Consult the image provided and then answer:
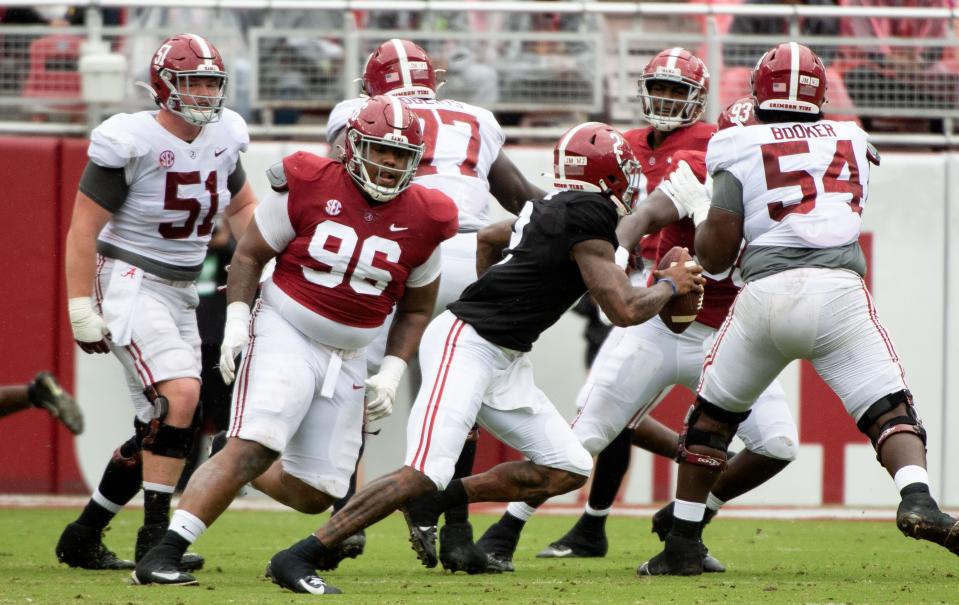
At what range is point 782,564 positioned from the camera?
593 cm

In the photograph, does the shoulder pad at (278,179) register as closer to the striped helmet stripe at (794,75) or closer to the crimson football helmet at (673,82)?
the striped helmet stripe at (794,75)

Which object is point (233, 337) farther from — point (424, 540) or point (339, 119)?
point (339, 119)

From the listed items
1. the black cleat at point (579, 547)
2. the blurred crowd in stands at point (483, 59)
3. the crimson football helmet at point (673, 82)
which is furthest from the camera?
the blurred crowd in stands at point (483, 59)

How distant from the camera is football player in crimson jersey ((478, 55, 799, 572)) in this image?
19.0 feet

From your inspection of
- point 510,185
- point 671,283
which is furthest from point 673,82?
point 671,283

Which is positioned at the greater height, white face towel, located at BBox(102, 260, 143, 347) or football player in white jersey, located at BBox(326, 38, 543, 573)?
football player in white jersey, located at BBox(326, 38, 543, 573)

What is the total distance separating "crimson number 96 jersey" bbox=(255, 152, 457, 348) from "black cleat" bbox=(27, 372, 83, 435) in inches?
49.2

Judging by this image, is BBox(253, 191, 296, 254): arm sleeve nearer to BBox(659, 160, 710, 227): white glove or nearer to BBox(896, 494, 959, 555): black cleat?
BBox(659, 160, 710, 227): white glove

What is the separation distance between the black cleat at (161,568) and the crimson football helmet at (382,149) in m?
1.38

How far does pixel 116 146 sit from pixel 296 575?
1.87 meters

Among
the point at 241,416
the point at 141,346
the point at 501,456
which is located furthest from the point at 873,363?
the point at 501,456

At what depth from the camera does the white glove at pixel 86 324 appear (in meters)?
5.38

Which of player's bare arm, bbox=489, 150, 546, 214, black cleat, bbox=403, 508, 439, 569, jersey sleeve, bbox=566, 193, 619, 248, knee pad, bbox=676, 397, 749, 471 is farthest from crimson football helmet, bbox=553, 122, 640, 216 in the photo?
black cleat, bbox=403, 508, 439, 569

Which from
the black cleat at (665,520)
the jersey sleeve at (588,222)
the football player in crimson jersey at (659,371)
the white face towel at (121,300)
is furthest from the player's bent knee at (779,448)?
the white face towel at (121,300)
